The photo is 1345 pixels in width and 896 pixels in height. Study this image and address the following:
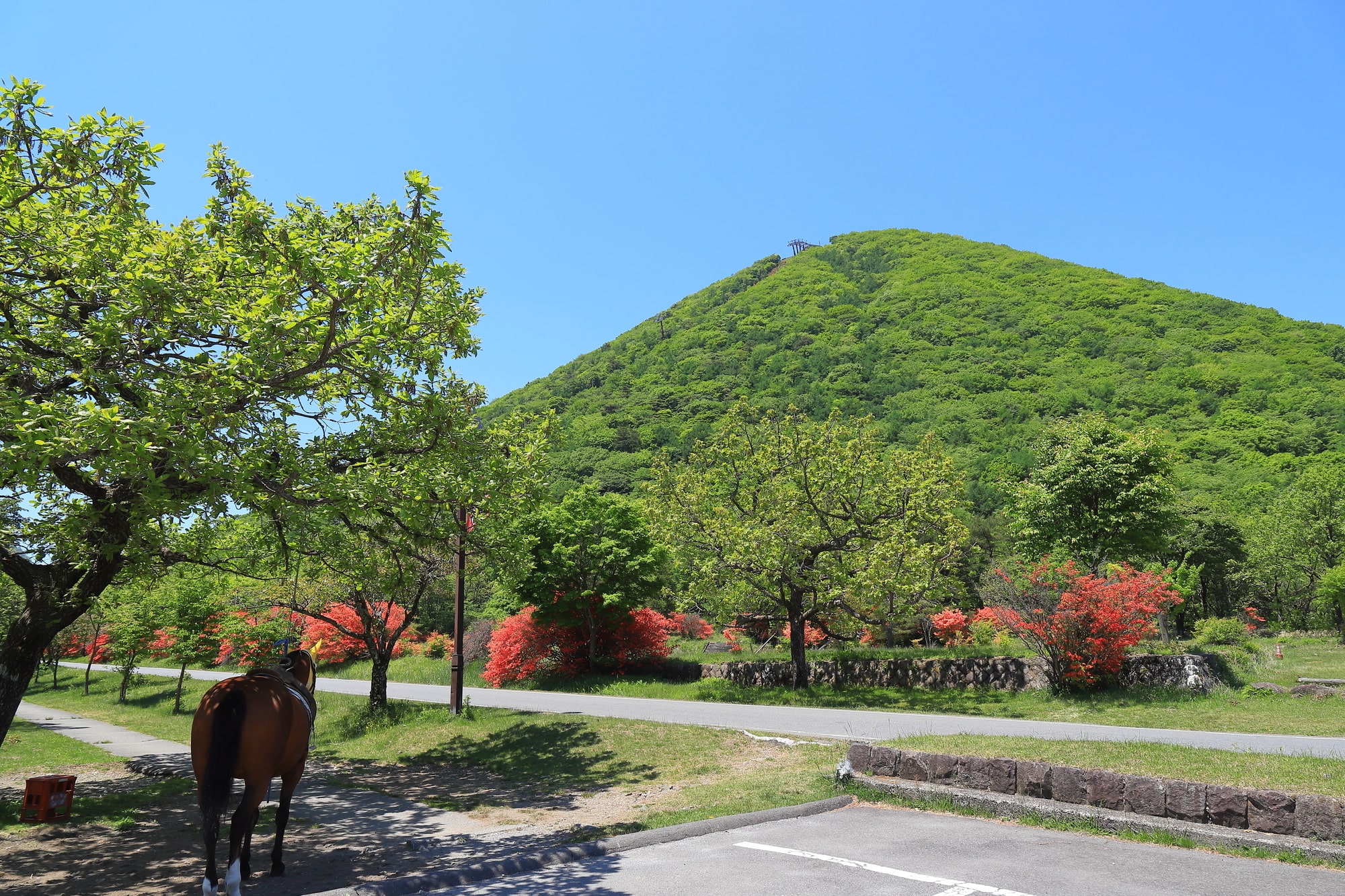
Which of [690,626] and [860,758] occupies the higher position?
[860,758]

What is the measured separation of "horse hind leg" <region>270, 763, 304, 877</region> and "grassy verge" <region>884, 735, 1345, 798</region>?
6698mm

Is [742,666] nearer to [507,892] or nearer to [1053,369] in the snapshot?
[507,892]

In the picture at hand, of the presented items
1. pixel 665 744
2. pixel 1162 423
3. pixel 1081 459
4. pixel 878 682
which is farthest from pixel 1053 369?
pixel 665 744

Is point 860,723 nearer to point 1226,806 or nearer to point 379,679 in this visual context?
point 1226,806

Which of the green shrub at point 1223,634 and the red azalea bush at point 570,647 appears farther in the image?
the red azalea bush at point 570,647

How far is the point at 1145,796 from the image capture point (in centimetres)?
707

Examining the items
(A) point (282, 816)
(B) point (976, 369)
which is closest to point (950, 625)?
(A) point (282, 816)

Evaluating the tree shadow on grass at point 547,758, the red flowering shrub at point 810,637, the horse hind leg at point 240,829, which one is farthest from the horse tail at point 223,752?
the red flowering shrub at point 810,637

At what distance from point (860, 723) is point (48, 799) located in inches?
510

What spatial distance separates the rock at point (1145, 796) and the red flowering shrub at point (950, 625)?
23220 mm

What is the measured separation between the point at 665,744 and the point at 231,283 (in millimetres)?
9488

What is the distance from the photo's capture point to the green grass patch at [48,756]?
563 inches

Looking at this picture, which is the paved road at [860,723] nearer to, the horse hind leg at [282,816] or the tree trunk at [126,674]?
the horse hind leg at [282,816]

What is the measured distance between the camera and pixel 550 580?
89.1 feet
